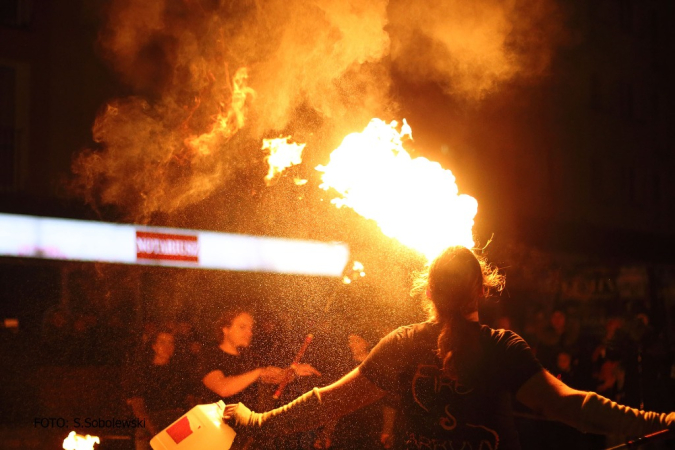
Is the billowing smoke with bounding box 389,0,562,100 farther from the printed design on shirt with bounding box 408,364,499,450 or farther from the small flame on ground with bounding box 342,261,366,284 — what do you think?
the printed design on shirt with bounding box 408,364,499,450

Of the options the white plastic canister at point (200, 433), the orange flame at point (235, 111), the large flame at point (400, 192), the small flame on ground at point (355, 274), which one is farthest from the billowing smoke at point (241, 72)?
the white plastic canister at point (200, 433)

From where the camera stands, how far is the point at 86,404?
5.71 metres

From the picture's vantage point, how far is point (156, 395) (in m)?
4.04

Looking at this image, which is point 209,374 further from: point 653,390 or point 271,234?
point 271,234

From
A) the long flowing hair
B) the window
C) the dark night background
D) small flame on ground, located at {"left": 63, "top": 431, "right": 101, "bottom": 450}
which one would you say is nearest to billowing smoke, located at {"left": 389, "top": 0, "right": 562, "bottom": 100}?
the dark night background

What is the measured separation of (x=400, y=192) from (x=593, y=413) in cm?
158

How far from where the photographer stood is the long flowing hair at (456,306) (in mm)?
2250

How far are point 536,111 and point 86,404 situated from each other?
1445 centimetres

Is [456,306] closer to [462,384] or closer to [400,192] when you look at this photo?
[462,384]

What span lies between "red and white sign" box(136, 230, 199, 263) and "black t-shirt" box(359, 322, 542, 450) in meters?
8.20

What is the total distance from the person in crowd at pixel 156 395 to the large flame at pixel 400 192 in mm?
1471

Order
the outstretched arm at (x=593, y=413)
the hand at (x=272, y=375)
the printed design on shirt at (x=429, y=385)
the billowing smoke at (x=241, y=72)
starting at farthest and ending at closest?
1. the billowing smoke at (x=241, y=72)
2. the hand at (x=272, y=375)
3. the printed design on shirt at (x=429, y=385)
4. the outstretched arm at (x=593, y=413)

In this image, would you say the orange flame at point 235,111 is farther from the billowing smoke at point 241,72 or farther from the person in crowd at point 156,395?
the person in crowd at point 156,395

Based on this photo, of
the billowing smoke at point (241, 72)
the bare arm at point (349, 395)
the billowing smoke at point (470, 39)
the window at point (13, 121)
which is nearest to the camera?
the bare arm at point (349, 395)
